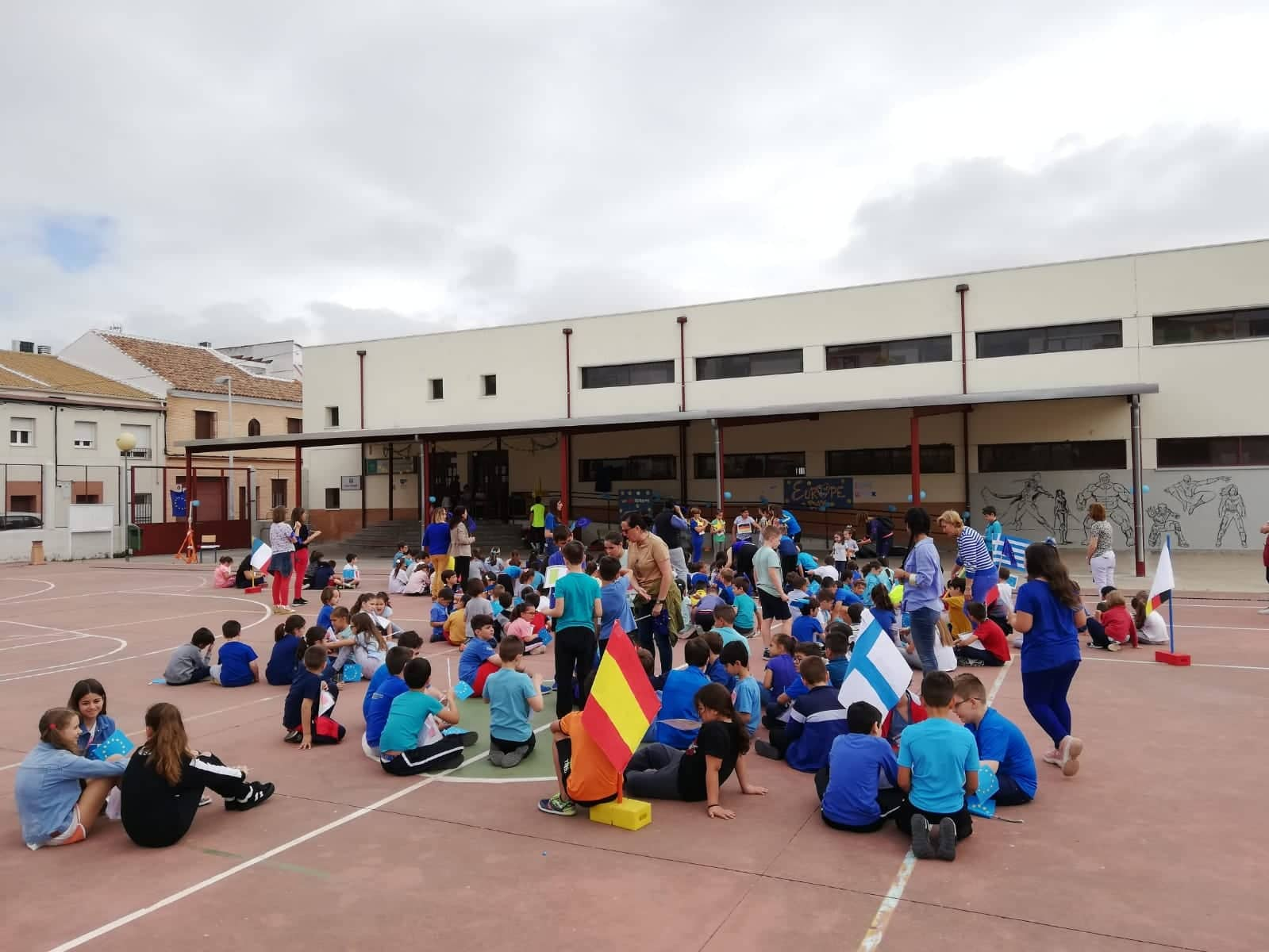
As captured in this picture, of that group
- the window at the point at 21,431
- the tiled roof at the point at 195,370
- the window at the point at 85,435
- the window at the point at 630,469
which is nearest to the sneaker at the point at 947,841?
the window at the point at 630,469

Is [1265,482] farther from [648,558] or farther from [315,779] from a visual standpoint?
[315,779]

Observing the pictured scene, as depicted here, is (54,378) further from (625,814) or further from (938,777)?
(938,777)

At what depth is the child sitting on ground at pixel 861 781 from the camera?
200 inches

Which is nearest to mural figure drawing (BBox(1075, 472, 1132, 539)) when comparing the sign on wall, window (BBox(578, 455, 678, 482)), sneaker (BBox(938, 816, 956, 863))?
the sign on wall

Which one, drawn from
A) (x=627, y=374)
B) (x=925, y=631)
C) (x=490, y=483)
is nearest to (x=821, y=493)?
(x=627, y=374)

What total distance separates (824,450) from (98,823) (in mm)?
23181

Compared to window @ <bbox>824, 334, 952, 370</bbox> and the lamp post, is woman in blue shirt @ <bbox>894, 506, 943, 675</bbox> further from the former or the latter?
the lamp post

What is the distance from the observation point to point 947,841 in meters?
4.67

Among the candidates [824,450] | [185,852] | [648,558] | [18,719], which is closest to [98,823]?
[185,852]

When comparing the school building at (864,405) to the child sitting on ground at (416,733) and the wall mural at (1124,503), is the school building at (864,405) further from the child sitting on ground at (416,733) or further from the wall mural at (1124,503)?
the child sitting on ground at (416,733)

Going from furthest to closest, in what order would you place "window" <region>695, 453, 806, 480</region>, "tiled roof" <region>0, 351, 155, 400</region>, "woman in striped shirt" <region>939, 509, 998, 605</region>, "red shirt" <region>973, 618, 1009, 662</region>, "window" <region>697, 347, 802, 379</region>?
1. "tiled roof" <region>0, 351, 155, 400</region>
2. "window" <region>695, 453, 806, 480</region>
3. "window" <region>697, 347, 802, 379</region>
4. "red shirt" <region>973, 618, 1009, 662</region>
5. "woman in striped shirt" <region>939, 509, 998, 605</region>

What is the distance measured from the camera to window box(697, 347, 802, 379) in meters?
26.7

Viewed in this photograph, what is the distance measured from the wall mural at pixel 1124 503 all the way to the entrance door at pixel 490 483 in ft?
51.8

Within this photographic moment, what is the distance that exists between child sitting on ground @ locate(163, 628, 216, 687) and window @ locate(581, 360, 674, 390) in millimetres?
19912
